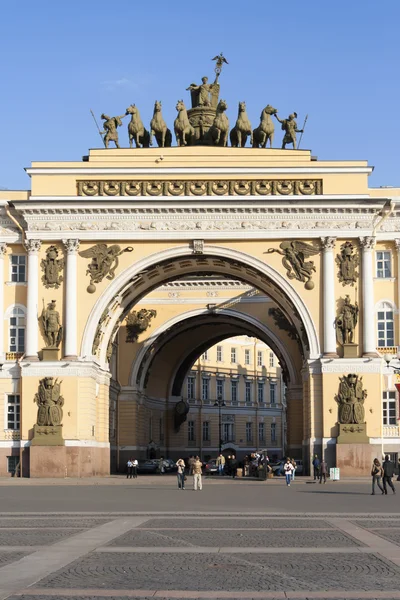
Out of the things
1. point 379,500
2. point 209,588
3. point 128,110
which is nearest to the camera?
point 209,588

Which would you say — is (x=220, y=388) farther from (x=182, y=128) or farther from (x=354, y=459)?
(x=354, y=459)

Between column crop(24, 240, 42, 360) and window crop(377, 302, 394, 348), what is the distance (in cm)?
1682

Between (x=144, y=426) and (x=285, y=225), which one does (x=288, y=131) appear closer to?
(x=285, y=225)

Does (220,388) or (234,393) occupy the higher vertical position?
(220,388)

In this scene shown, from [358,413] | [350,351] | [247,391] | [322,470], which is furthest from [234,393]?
[322,470]

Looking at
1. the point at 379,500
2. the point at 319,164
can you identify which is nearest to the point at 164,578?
the point at 379,500

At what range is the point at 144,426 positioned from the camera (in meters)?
70.2

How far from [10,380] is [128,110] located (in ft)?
49.1

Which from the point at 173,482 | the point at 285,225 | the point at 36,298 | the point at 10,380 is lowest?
the point at 173,482

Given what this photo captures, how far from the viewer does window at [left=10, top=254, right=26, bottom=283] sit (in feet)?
179

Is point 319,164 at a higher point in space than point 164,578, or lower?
higher

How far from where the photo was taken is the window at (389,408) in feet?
174

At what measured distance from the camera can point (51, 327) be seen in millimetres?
52219

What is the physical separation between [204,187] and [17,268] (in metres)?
10.2
